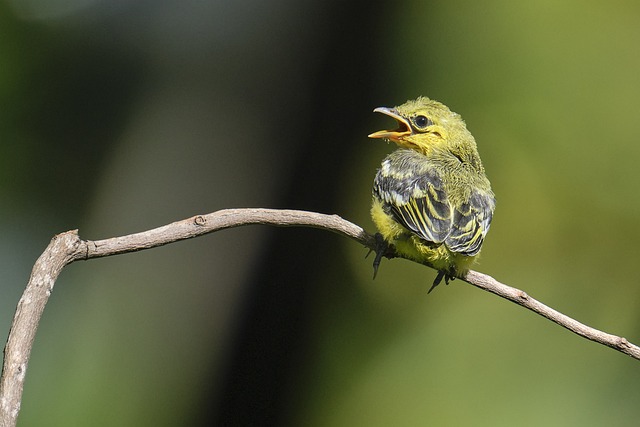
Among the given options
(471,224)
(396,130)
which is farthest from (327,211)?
(471,224)

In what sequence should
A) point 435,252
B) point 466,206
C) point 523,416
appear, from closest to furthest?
1. point 435,252
2. point 466,206
3. point 523,416

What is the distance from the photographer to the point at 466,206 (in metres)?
4.68

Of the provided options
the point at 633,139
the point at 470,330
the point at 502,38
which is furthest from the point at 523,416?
the point at 502,38

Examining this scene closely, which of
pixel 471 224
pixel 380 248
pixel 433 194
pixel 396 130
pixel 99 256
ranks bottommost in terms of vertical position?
pixel 99 256

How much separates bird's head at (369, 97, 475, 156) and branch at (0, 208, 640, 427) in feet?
5.24

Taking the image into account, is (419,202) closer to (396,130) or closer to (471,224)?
(471,224)

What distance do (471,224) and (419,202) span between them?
0.31m

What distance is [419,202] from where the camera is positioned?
4516 millimetres

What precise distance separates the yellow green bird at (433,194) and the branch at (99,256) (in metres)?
0.61

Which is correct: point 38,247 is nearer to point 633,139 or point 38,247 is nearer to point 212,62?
point 212,62

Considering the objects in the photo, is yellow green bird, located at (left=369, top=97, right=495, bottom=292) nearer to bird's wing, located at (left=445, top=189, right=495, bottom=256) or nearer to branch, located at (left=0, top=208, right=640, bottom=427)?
bird's wing, located at (left=445, top=189, right=495, bottom=256)

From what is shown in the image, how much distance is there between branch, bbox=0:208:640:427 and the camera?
7.76ft

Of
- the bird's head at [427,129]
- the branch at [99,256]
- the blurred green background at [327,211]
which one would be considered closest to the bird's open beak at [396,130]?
the bird's head at [427,129]

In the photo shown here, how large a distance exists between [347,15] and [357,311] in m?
3.54
